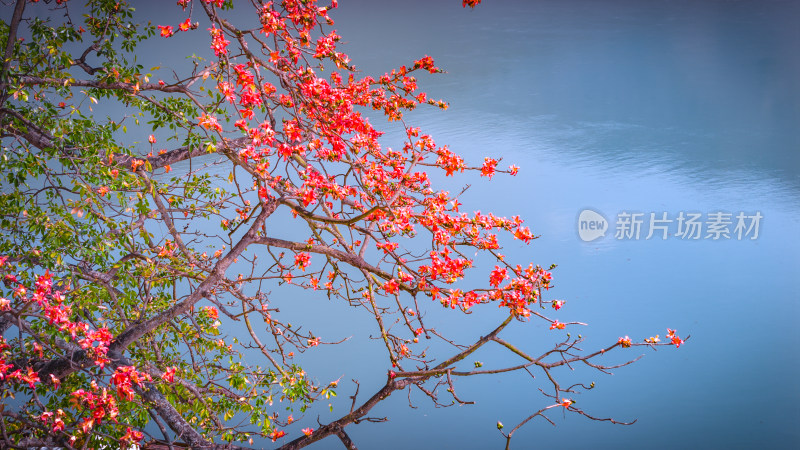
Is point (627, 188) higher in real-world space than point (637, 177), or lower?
lower

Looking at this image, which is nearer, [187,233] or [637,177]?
A: [187,233]

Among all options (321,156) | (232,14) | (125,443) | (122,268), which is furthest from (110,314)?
(232,14)

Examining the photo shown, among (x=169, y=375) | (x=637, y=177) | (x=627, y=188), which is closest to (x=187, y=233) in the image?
(x=169, y=375)

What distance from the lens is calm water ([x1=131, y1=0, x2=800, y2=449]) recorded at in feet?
Result: 10.9

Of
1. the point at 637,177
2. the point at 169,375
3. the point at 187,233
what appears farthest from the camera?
the point at 637,177

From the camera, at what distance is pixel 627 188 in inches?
198

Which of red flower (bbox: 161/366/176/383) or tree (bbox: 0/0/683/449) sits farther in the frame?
red flower (bbox: 161/366/176/383)

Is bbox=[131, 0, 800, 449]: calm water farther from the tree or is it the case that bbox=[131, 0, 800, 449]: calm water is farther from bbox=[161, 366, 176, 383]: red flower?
bbox=[161, 366, 176, 383]: red flower

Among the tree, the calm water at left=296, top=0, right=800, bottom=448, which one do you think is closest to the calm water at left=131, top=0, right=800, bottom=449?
the calm water at left=296, top=0, right=800, bottom=448

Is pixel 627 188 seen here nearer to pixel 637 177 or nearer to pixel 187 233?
pixel 637 177

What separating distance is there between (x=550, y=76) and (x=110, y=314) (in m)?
5.82

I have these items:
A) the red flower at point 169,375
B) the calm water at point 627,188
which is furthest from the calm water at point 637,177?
the red flower at point 169,375

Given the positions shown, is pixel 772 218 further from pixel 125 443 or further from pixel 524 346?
pixel 125 443

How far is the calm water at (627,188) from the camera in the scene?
3328mm
